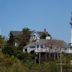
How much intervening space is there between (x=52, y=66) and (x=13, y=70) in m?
4.73

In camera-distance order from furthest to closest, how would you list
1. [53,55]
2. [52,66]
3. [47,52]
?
[47,52] < [53,55] < [52,66]

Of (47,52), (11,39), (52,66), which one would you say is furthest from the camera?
(11,39)

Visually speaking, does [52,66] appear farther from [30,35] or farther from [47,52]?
[30,35]

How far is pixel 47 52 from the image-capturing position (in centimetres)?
4194

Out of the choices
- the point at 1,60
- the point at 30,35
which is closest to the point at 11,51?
the point at 1,60

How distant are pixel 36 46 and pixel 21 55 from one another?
14.8 meters

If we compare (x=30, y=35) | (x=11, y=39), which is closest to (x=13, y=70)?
(x=11, y=39)

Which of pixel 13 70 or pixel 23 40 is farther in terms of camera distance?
pixel 23 40

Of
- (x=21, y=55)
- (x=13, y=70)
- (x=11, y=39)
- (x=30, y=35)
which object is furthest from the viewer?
(x=30, y=35)

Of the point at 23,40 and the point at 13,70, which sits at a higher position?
the point at 23,40

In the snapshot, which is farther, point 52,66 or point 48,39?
point 48,39

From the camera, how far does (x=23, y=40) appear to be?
4816 cm

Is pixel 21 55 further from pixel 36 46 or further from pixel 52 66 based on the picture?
pixel 36 46

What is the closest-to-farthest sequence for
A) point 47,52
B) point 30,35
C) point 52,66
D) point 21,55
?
point 52,66 → point 21,55 → point 47,52 → point 30,35
